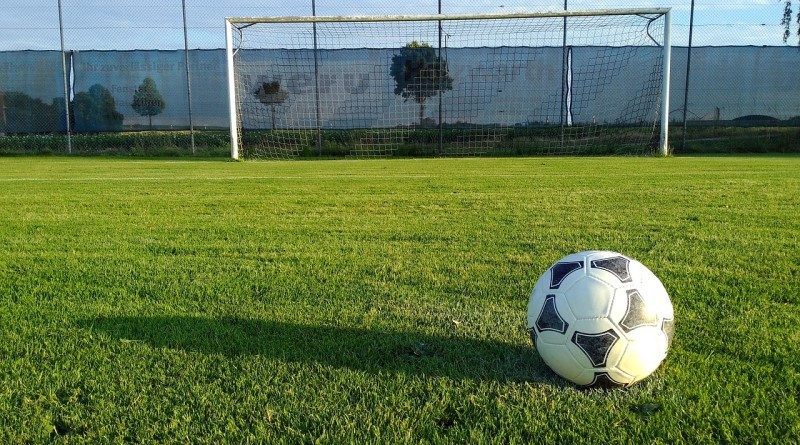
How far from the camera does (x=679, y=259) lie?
13.7 feet

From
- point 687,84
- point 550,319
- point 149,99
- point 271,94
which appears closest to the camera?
point 550,319

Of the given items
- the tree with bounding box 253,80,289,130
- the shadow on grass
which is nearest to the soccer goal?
the tree with bounding box 253,80,289,130

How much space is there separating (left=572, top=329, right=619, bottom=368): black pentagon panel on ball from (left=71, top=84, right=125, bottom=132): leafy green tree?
19094 mm

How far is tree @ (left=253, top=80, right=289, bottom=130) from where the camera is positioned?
16859mm

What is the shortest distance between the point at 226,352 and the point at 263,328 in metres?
0.30

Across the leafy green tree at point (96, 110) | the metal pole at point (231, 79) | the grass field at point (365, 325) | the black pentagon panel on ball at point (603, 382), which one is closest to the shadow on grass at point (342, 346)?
the grass field at point (365, 325)

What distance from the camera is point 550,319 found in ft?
7.45

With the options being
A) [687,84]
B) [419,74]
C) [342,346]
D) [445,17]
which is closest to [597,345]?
[342,346]

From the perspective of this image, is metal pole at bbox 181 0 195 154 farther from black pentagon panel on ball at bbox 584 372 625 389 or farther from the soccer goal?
black pentagon panel on ball at bbox 584 372 625 389

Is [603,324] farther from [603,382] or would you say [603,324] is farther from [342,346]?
[342,346]

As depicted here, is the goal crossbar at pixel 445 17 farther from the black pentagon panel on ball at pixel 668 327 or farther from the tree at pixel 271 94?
the black pentagon panel on ball at pixel 668 327

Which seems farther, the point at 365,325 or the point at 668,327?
the point at 365,325

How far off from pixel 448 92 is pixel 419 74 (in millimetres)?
1007

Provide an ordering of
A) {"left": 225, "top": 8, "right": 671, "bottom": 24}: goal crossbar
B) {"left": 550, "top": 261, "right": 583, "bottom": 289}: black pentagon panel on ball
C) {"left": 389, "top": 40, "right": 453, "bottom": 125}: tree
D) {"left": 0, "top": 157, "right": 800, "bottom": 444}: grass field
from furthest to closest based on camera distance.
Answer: {"left": 389, "top": 40, "right": 453, "bottom": 125}: tree
{"left": 225, "top": 8, "right": 671, "bottom": 24}: goal crossbar
{"left": 550, "top": 261, "right": 583, "bottom": 289}: black pentagon panel on ball
{"left": 0, "top": 157, "right": 800, "bottom": 444}: grass field
